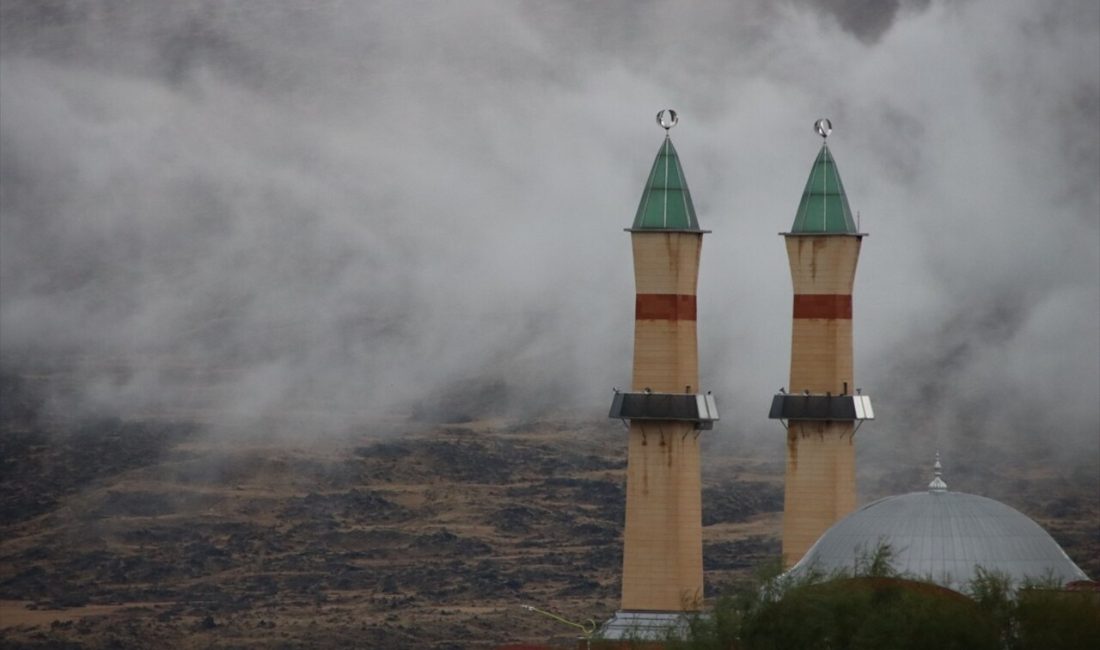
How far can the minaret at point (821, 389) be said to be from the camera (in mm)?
57094

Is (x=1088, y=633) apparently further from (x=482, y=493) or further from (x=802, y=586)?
(x=482, y=493)

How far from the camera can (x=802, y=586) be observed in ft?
140

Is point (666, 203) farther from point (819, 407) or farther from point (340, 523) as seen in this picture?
point (340, 523)

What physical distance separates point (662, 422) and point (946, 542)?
773 cm

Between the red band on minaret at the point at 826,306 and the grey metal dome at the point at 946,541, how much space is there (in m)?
8.90

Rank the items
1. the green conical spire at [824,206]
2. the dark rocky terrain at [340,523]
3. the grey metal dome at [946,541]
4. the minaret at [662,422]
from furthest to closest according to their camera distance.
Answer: the dark rocky terrain at [340,523]
the green conical spire at [824,206]
the minaret at [662,422]
the grey metal dome at [946,541]

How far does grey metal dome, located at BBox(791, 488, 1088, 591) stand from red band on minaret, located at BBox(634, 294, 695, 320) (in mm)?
6181

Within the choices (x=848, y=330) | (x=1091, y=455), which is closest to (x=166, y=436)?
(x=1091, y=455)

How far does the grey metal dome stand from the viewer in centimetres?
4650

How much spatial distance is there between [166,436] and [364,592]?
47.4 ft

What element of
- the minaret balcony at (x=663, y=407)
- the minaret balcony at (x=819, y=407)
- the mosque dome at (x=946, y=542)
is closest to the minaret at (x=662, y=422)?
the minaret balcony at (x=663, y=407)

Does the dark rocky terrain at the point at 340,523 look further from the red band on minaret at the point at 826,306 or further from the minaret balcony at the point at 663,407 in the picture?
the minaret balcony at the point at 663,407

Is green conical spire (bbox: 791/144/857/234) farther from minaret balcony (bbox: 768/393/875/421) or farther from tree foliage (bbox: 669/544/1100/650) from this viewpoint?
tree foliage (bbox: 669/544/1100/650)

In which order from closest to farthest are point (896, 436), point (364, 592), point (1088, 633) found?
point (1088, 633) → point (364, 592) → point (896, 436)
